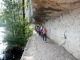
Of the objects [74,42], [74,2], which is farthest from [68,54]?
[74,2]

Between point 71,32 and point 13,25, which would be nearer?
point 71,32

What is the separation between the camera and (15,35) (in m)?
17.3

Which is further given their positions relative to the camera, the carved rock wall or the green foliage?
the green foliage

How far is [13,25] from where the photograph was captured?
17.0 meters

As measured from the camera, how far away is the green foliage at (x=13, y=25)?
17.0 meters

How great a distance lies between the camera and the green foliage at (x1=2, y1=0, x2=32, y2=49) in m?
17.0

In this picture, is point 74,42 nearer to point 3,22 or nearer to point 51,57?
point 51,57

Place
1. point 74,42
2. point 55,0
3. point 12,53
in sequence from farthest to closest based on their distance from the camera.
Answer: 1. point 12,53
2. point 74,42
3. point 55,0

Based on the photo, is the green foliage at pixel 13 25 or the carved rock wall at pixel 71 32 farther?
the green foliage at pixel 13 25

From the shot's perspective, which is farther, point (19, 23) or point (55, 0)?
point (19, 23)

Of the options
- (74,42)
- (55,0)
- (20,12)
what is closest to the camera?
(55,0)

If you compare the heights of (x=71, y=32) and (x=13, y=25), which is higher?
(x=71, y=32)

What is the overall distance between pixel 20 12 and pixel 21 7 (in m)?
0.66

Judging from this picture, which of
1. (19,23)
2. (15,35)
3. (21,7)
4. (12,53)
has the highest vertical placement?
(21,7)
